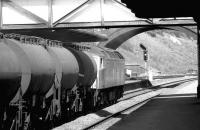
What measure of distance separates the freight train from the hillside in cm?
7181

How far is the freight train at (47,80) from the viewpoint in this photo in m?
13.1

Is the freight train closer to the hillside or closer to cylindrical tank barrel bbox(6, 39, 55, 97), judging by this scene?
cylindrical tank barrel bbox(6, 39, 55, 97)

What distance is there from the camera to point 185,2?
11422mm

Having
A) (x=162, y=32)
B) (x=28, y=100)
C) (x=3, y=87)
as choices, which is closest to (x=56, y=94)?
(x=28, y=100)

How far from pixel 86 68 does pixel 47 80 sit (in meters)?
6.08

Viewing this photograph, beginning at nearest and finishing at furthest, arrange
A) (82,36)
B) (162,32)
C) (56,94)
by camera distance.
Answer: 1. (56,94)
2. (82,36)
3. (162,32)

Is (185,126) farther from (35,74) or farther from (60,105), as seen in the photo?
(35,74)

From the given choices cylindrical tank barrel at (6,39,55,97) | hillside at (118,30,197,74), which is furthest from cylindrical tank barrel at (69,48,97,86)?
hillside at (118,30,197,74)

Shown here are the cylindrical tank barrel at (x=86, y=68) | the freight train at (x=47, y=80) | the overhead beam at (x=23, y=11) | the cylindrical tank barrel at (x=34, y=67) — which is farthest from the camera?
the overhead beam at (x=23, y=11)

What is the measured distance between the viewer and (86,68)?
2181 centimetres

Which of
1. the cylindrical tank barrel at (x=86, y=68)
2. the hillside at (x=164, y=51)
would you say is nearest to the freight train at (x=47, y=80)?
the cylindrical tank barrel at (x=86, y=68)

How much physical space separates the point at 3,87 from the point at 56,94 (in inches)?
231

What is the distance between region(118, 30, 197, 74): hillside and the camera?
4109 inches

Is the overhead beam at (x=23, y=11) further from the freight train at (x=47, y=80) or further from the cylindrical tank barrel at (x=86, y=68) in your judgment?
the cylindrical tank barrel at (x=86, y=68)
